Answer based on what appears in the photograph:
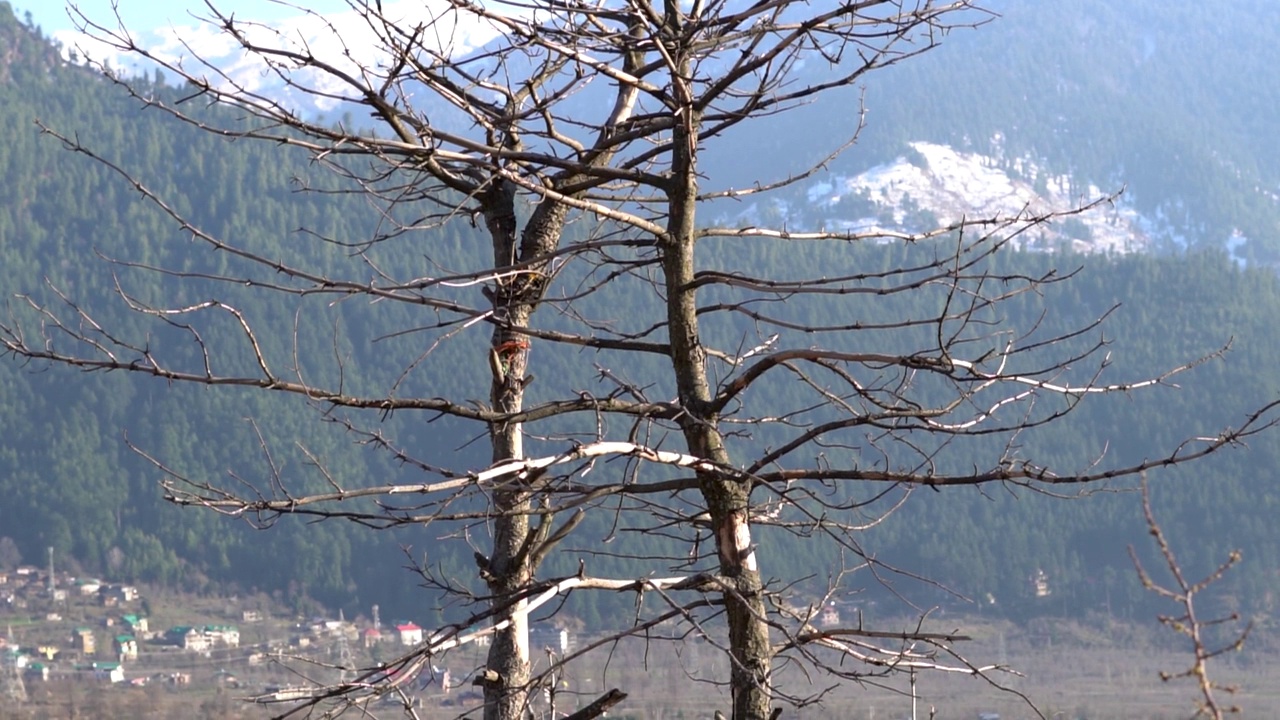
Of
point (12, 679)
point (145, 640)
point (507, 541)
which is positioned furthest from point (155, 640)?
point (507, 541)

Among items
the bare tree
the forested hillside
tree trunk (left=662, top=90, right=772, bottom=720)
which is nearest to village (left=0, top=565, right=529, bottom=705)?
the forested hillside

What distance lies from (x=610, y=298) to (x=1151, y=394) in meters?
23.2

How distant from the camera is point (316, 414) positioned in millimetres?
58219

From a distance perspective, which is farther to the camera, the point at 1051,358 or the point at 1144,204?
the point at 1144,204

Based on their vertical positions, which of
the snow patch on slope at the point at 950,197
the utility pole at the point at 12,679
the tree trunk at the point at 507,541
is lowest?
the utility pole at the point at 12,679

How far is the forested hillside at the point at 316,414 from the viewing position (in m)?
59.6

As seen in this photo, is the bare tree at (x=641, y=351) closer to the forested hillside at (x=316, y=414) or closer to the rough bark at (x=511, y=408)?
the rough bark at (x=511, y=408)

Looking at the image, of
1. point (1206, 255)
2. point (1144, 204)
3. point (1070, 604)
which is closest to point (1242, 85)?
point (1144, 204)

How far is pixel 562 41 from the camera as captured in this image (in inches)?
192

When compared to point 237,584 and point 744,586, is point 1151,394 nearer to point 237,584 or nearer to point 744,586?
point 237,584

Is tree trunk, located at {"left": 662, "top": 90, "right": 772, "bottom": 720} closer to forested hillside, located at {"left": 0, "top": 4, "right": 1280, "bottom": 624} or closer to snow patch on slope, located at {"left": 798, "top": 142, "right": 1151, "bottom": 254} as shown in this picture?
forested hillside, located at {"left": 0, "top": 4, "right": 1280, "bottom": 624}

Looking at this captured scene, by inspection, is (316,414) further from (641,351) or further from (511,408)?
(641,351)

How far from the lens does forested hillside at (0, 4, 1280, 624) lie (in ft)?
195

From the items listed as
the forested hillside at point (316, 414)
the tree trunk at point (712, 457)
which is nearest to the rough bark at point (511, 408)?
the tree trunk at point (712, 457)
